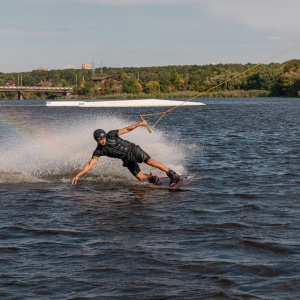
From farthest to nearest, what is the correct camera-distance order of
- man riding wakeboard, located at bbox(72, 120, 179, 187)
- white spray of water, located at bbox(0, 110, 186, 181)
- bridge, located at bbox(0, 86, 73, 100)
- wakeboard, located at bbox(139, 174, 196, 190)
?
1. bridge, located at bbox(0, 86, 73, 100)
2. white spray of water, located at bbox(0, 110, 186, 181)
3. wakeboard, located at bbox(139, 174, 196, 190)
4. man riding wakeboard, located at bbox(72, 120, 179, 187)

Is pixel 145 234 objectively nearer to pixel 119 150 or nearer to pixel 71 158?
pixel 119 150

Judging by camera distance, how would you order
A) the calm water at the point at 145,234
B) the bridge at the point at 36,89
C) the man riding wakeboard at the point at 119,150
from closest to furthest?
the calm water at the point at 145,234, the man riding wakeboard at the point at 119,150, the bridge at the point at 36,89

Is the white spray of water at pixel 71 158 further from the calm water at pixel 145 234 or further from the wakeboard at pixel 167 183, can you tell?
the wakeboard at pixel 167 183

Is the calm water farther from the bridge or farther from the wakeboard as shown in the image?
the bridge

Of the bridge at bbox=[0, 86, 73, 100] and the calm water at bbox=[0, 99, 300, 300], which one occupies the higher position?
the bridge at bbox=[0, 86, 73, 100]

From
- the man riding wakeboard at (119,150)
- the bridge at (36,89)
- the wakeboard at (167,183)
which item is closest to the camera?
the man riding wakeboard at (119,150)

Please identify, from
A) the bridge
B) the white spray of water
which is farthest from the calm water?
the bridge

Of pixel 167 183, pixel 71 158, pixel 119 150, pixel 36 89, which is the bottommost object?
pixel 167 183

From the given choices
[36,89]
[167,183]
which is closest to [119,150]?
[167,183]

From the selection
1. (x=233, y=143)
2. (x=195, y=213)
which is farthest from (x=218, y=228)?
(x=233, y=143)

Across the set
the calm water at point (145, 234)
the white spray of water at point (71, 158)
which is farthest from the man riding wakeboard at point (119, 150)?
the white spray of water at point (71, 158)

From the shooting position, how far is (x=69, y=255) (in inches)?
370

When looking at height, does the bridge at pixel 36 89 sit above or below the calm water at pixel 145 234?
above

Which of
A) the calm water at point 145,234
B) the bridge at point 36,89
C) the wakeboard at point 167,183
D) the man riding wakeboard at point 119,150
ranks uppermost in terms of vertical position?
the bridge at point 36,89
